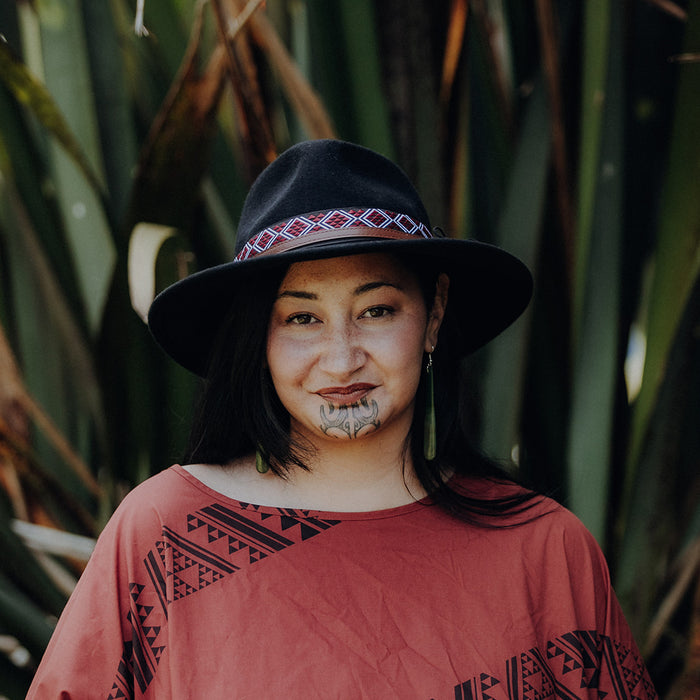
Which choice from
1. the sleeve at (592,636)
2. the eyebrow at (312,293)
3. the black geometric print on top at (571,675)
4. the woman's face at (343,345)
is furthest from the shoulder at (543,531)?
the eyebrow at (312,293)

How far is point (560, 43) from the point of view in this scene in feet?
5.24

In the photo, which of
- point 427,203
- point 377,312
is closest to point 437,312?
point 377,312

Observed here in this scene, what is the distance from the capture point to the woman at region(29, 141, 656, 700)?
1.04m

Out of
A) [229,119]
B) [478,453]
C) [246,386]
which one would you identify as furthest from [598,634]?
[229,119]

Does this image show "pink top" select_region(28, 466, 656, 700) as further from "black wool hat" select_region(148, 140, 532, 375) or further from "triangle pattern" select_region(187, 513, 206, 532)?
"black wool hat" select_region(148, 140, 532, 375)

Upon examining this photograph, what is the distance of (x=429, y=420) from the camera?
1.25 m

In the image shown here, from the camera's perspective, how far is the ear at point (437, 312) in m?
1.22

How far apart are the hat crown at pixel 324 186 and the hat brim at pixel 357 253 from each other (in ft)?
0.21

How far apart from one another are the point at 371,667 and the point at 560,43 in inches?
46.1

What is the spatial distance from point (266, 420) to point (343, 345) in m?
0.19

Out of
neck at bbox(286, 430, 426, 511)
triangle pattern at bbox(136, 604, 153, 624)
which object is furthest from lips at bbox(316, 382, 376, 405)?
triangle pattern at bbox(136, 604, 153, 624)

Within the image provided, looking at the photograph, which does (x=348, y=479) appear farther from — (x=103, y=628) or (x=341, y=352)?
(x=103, y=628)

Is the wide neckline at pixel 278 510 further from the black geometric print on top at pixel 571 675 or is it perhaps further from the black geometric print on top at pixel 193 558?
the black geometric print on top at pixel 571 675

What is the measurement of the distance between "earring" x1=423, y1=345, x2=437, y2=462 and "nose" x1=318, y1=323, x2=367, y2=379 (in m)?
0.18
